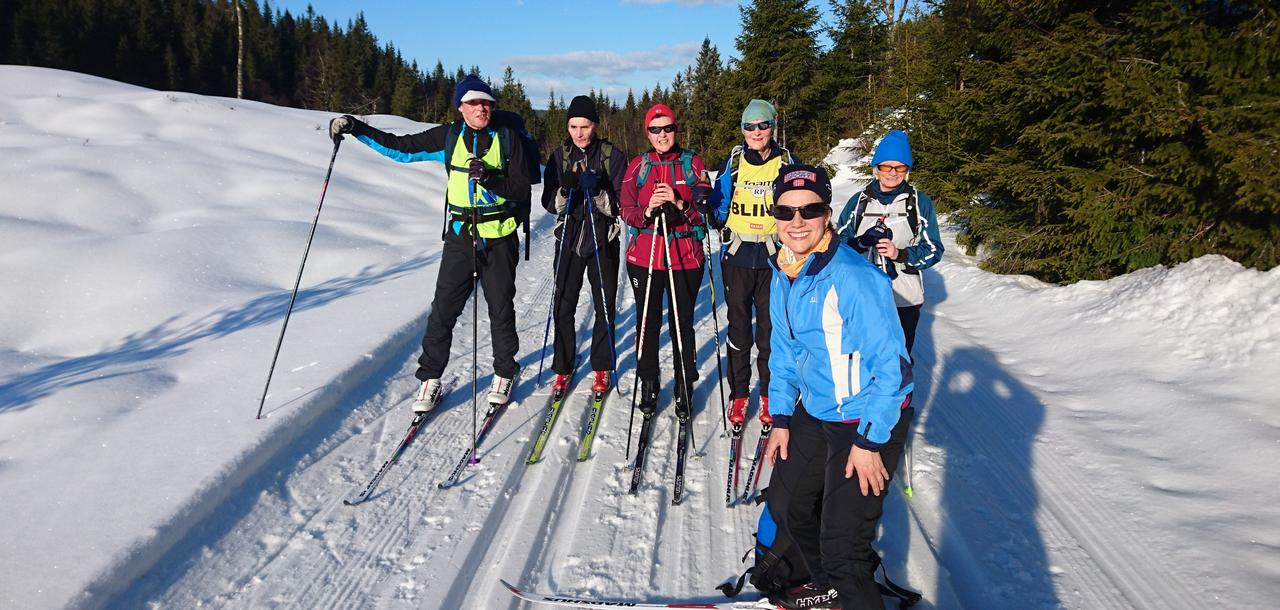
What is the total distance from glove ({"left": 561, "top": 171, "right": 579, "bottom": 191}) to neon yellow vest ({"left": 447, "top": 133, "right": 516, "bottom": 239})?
52 cm

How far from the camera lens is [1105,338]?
6.12 meters

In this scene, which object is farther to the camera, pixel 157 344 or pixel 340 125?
pixel 157 344

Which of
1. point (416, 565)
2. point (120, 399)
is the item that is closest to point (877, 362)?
point (416, 565)

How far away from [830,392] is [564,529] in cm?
191

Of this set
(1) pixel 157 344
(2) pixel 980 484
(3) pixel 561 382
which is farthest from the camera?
(1) pixel 157 344

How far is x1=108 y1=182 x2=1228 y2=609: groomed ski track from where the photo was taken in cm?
305

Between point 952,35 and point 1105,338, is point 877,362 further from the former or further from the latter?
point 952,35

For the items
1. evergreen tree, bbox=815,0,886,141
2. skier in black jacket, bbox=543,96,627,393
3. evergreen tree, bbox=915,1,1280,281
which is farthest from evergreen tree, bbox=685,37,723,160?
skier in black jacket, bbox=543,96,627,393

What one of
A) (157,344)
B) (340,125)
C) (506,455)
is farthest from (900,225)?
(157,344)

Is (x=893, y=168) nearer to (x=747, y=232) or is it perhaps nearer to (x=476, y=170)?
(x=747, y=232)

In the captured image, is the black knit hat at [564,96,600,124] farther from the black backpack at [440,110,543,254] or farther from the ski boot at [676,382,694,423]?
the ski boot at [676,382,694,423]

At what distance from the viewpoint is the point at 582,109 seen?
5023 mm

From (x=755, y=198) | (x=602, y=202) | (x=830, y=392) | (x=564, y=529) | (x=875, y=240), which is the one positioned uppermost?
(x=755, y=198)

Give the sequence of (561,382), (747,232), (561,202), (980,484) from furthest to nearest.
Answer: (561,382), (561,202), (747,232), (980,484)
